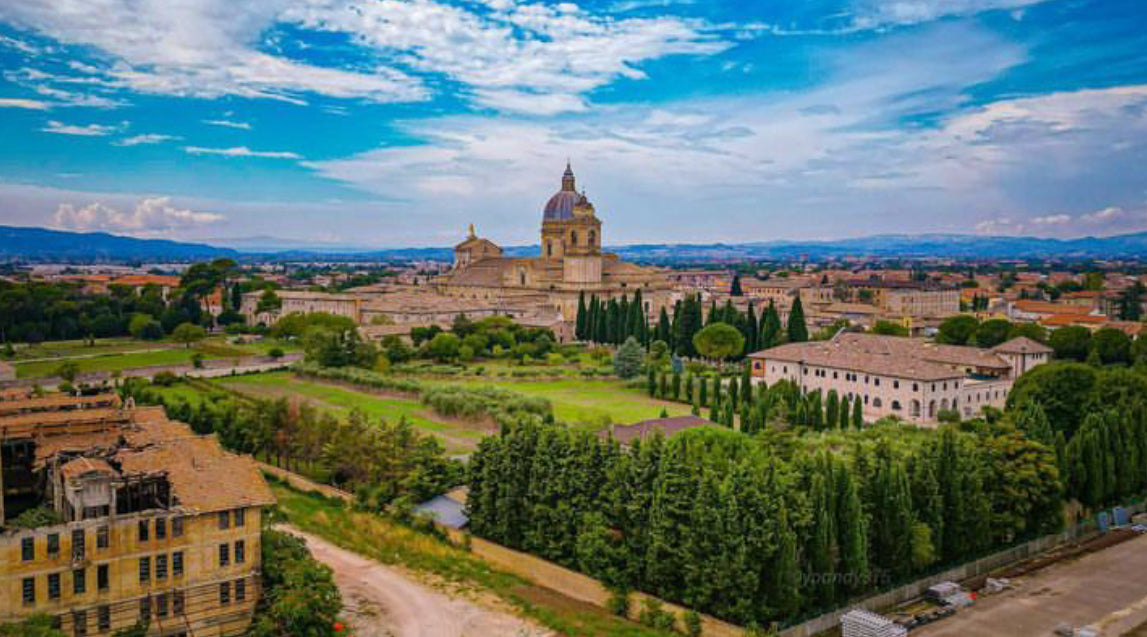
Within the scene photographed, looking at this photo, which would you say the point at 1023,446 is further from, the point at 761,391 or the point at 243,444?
the point at 243,444

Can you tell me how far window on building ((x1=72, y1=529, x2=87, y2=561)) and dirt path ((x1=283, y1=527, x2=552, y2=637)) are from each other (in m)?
6.02

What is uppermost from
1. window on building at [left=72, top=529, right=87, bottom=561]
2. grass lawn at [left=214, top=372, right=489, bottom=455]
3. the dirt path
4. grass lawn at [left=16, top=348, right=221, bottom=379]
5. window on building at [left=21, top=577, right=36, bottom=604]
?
window on building at [left=72, top=529, right=87, bottom=561]

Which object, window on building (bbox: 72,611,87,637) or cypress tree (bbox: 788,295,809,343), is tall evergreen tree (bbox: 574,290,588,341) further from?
window on building (bbox: 72,611,87,637)

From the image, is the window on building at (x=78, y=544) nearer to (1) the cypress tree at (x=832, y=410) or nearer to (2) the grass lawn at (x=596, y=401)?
(2) the grass lawn at (x=596, y=401)

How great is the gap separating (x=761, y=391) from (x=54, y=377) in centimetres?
4018

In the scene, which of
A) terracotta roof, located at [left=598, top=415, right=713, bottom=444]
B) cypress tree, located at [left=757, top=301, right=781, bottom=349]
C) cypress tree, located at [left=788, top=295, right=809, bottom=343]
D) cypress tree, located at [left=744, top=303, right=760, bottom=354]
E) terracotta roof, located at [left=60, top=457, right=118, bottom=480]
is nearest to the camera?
terracotta roof, located at [left=60, top=457, right=118, bottom=480]

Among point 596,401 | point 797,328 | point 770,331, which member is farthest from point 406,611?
point 770,331

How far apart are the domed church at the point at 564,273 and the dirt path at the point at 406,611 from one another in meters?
61.3

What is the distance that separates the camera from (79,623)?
18453 millimetres

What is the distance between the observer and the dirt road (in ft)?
68.1

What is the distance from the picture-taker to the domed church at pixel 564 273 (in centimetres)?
8769

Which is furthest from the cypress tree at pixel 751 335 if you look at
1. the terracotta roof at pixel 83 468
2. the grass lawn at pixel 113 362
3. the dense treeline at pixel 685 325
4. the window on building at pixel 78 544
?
the window on building at pixel 78 544

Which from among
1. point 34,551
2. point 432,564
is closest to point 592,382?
point 432,564

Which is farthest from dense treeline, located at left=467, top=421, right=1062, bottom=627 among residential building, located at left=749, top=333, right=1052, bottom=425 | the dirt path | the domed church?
the domed church
